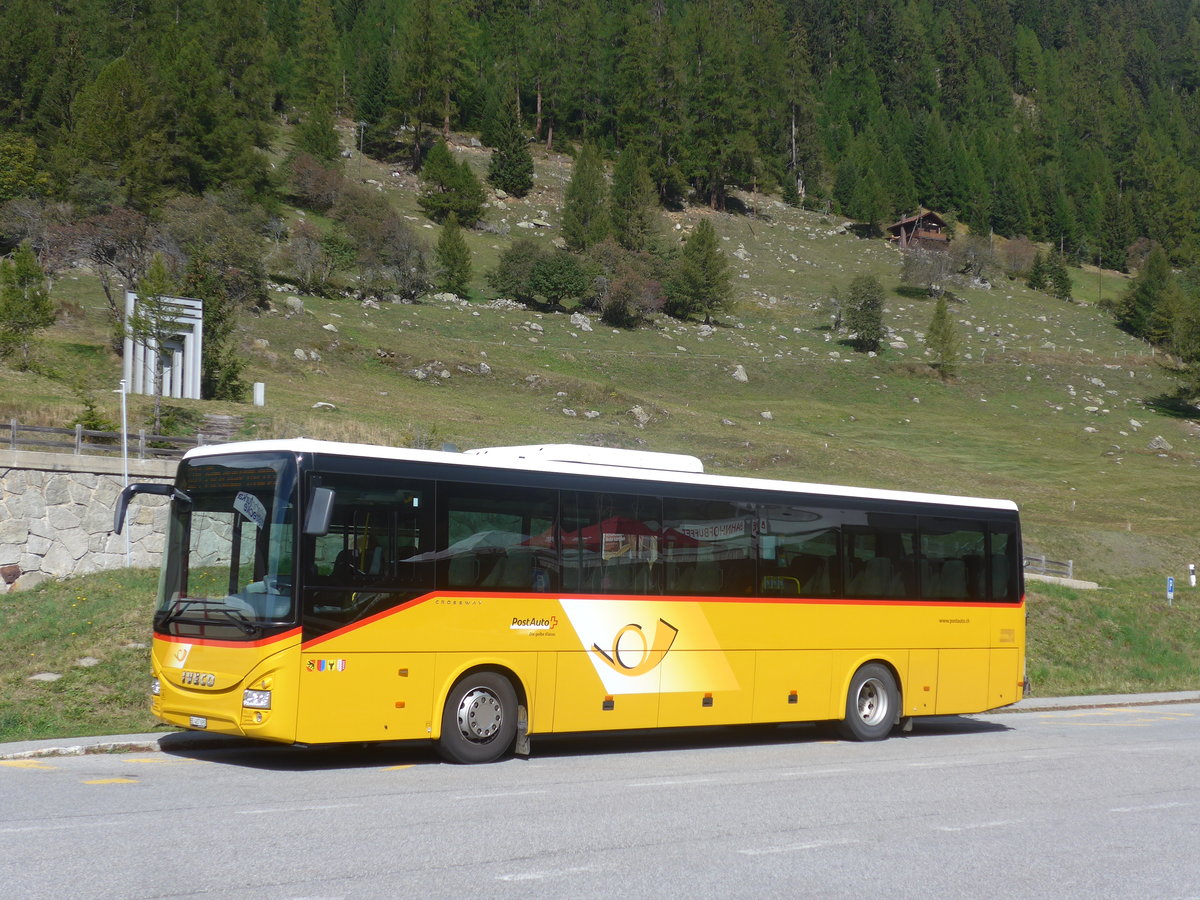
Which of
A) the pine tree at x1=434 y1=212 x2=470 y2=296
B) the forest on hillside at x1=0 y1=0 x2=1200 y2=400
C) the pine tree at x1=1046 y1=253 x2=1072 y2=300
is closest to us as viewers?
the forest on hillside at x1=0 y1=0 x2=1200 y2=400

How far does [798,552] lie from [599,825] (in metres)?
6.83

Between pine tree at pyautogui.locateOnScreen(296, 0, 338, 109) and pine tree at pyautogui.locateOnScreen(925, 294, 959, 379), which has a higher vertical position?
pine tree at pyautogui.locateOnScreen(296, 0, 338, 109)

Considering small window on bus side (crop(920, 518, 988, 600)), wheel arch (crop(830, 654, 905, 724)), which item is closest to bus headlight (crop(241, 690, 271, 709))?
wheel arch (crop(830, 654, 905, 724))

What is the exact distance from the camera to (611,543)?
43.5 feet

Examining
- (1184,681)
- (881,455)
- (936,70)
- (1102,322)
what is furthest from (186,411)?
(936,70)

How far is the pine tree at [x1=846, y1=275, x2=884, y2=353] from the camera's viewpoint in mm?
85062

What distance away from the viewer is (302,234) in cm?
7356

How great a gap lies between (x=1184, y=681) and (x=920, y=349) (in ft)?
208

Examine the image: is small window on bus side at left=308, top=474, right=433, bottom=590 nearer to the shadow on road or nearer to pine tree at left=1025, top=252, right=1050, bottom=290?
the shadow on road

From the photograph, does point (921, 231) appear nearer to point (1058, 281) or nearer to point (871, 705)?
point (1058, 281)

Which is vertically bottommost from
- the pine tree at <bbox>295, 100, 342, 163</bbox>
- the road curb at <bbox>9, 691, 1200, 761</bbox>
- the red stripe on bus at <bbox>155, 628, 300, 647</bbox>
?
the road curb at <bbox>9, 691, 1200, 761</bbox>

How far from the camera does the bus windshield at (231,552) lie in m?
11.1

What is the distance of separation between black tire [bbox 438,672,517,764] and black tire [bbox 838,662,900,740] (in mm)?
5348

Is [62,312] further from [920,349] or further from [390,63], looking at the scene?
[390,63]
